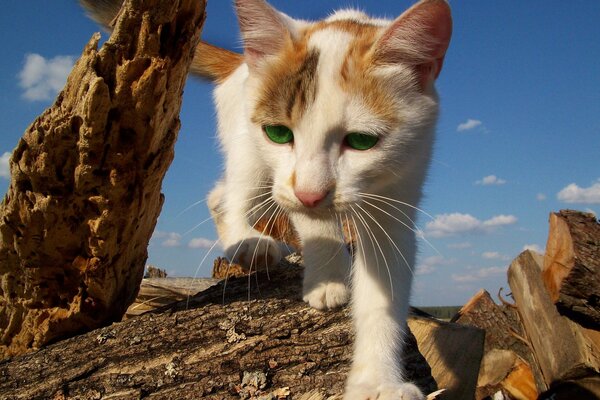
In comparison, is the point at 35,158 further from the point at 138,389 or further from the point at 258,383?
the point at 258,383

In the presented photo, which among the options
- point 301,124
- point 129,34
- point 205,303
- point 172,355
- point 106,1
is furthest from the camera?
→ point 106,1

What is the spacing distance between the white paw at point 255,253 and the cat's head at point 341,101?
33.3 inches

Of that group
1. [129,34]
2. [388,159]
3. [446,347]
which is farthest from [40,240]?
[446,347]

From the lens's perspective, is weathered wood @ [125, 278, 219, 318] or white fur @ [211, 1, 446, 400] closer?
white fur @ [211, 1, 446, 400]

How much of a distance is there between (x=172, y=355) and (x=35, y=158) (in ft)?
2.97

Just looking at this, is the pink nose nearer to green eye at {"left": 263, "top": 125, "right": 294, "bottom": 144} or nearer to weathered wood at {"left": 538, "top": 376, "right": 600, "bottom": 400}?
green eye at {"left": 263, "top": 125, "right": 294, "bottom": 144}

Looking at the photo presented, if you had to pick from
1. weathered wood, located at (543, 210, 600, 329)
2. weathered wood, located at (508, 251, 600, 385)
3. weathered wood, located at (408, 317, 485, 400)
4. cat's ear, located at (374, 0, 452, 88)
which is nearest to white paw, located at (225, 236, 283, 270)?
weathered wood, located at (408, 317, 485, 400)

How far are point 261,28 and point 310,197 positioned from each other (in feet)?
2.38

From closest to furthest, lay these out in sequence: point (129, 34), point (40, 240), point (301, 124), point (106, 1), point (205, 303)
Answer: point (301, 124) < point (129, 34) < point (40, 240) < point (205, 303) < point (106, 1)

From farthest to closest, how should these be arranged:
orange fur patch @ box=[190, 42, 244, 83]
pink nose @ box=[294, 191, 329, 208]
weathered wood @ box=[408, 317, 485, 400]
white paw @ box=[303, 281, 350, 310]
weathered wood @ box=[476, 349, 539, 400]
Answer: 1. weathered wood @ box=[476, 349, 539, 400]
2. orange fur patch @ box=[190, 42, 244, 83]
3. weathered wood @ box=[408, 317, 485, 400]
4. white paw @ box=[303, 281, 350, 310]
5. pink nose @ box=[294, 191, 329, 208]

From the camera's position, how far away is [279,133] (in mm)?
1819

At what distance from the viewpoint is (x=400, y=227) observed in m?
2.07

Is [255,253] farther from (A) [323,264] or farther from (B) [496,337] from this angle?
(B) [496,337]

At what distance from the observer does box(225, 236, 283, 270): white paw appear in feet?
8.61
